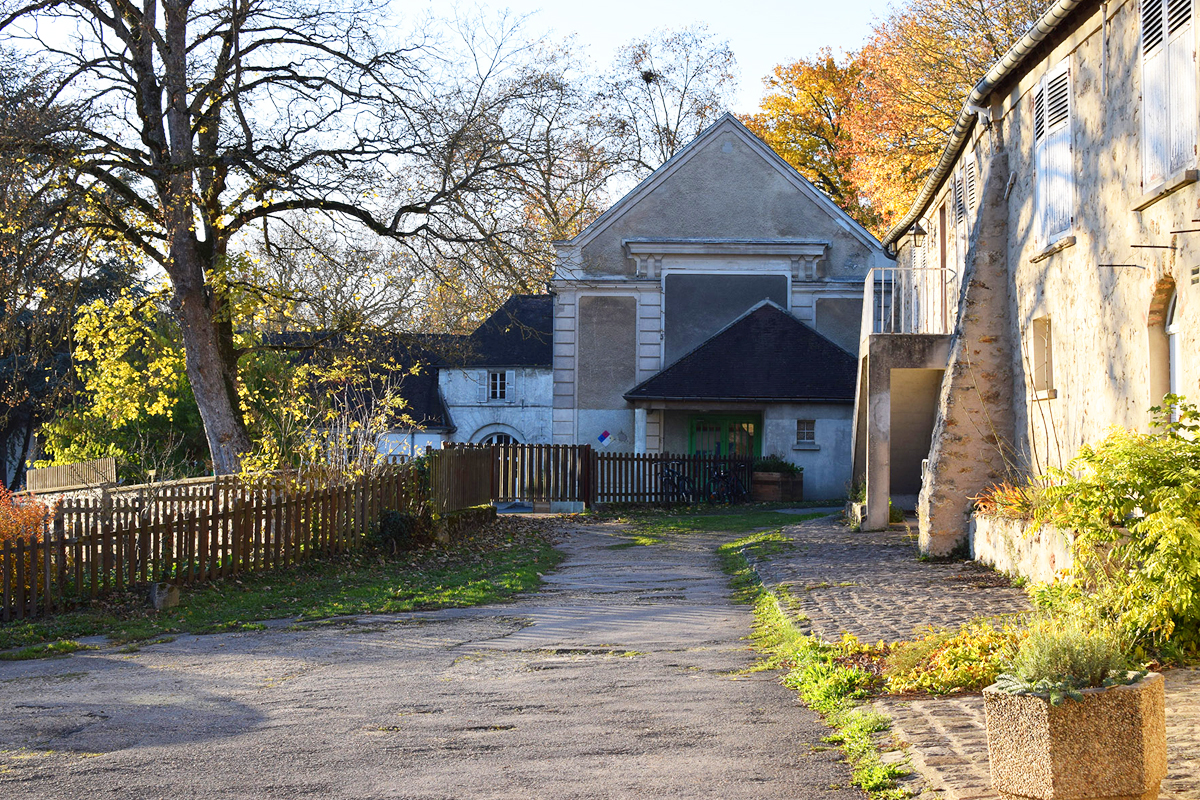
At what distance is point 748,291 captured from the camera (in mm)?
29625

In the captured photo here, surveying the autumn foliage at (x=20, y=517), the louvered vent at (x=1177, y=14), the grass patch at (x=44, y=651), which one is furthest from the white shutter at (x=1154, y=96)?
the autumn foliage at (x=20, y=517)

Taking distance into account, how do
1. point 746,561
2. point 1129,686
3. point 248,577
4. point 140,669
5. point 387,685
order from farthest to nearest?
point 746,561 < point 248,577 < point 140,669 < point 387,685 < point 1129,686

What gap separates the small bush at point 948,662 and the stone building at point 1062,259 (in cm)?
321

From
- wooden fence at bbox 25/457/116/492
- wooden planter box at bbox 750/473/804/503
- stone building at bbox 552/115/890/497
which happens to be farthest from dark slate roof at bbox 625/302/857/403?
wooden fence at bbox 25/457/116/492

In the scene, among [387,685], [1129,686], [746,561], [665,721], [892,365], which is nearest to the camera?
[1129,686]

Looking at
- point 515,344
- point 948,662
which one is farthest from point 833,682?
point 515,344

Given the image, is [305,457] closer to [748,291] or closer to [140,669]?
[140,669]

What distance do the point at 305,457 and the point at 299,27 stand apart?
7.55 meters

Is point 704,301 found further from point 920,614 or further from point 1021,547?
point 920,614

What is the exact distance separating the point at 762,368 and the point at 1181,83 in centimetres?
1914

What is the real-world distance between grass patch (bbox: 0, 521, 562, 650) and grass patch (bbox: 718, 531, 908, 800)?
3780mm

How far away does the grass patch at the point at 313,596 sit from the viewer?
10.4 m

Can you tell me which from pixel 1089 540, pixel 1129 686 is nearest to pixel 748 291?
pixel 1089 540

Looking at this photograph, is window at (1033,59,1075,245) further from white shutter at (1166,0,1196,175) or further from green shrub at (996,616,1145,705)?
green shrub at (996,616,1145,705)
